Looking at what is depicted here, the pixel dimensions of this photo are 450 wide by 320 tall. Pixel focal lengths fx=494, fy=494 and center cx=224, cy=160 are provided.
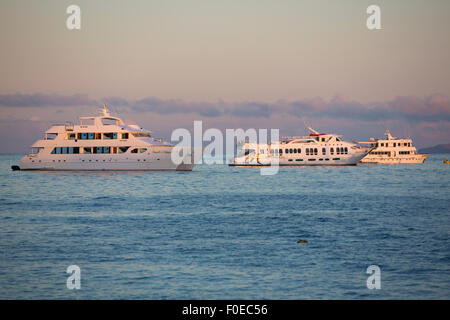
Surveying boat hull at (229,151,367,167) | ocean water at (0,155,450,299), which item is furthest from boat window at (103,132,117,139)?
boat hull at (229,151,367,167)

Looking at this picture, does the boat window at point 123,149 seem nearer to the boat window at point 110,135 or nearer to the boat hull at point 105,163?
the boat hull at point 105,163

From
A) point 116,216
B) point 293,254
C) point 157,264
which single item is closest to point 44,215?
point 116,216

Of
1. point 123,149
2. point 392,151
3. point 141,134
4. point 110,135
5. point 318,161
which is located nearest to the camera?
point 123,149

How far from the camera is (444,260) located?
20078 mm

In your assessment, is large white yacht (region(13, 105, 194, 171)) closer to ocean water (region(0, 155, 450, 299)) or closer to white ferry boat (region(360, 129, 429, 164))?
ocean water (region(0, 155, 450, 299))

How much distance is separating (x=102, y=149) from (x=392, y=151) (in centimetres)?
8389

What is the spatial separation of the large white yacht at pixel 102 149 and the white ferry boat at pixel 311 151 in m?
30.0

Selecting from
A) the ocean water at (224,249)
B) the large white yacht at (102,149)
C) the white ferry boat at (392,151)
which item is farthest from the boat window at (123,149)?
the white ferry boat at (392,151)

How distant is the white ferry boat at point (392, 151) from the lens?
5207 inches

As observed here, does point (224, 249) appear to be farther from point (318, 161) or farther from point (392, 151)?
point (392, 151)

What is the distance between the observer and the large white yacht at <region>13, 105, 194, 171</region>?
79688mm

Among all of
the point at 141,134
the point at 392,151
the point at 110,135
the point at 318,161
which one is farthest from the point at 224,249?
the point at 392,151

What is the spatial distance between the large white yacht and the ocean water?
118ft

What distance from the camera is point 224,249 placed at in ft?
74.3
